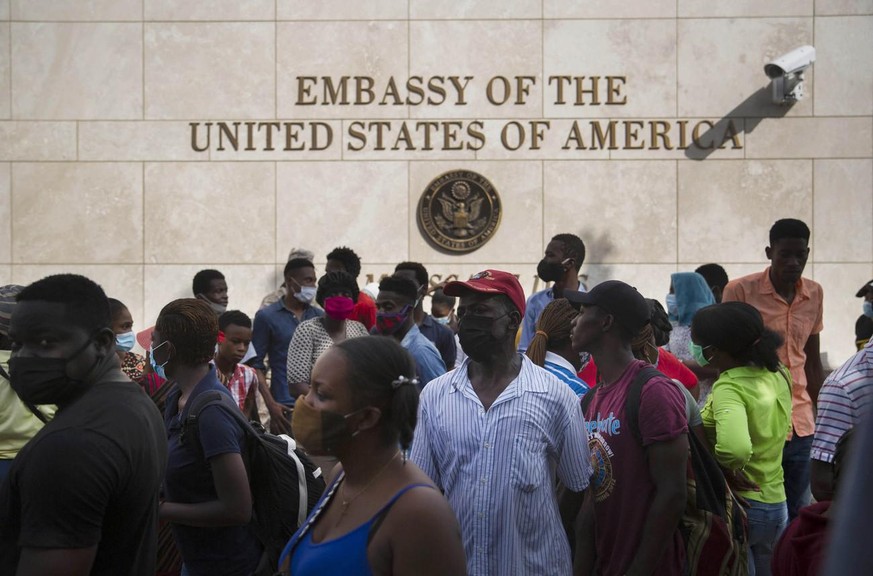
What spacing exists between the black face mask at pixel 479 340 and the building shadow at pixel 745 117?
28.7 feet

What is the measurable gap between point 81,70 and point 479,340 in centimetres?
970

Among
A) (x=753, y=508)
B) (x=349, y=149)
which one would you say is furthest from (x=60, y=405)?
(x=349, y=149)

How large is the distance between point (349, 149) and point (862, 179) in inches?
229

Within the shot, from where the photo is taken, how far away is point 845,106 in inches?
488

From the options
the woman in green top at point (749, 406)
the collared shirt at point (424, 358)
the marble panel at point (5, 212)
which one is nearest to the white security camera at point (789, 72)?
the collared shirt at point (424, 358)

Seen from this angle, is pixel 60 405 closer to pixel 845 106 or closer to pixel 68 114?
pixel 68 114

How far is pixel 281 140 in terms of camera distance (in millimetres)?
12484

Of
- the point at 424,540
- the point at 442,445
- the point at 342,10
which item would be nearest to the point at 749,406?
the point at 442,445

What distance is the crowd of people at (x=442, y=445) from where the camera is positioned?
277 centimetres

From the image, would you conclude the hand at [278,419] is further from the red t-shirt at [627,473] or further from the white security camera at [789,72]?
the white security camera at [789,72]

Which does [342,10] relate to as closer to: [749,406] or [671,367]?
[671,367]

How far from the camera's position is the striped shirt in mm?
3445

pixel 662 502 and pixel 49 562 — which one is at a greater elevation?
pixel 49 562

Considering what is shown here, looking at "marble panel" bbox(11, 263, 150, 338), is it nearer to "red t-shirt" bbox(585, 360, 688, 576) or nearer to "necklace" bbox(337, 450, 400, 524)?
"red t-shirt" bbox(585, 360, 688, 576)
